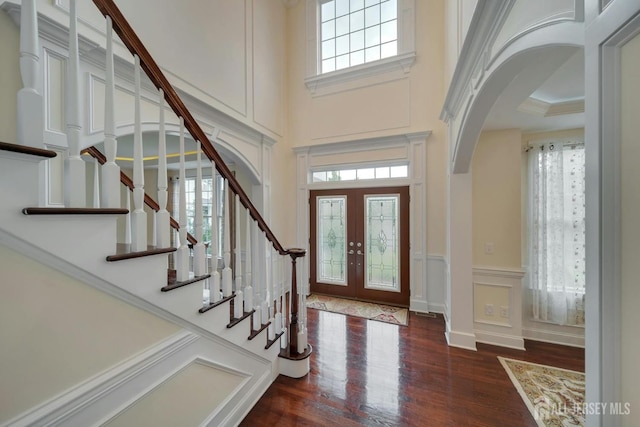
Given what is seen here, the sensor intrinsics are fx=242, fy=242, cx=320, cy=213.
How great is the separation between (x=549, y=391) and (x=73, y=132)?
141 inches

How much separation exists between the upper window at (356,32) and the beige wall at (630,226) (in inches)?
166

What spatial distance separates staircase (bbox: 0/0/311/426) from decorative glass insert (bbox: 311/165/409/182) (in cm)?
297

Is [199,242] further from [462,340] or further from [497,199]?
[497,199]

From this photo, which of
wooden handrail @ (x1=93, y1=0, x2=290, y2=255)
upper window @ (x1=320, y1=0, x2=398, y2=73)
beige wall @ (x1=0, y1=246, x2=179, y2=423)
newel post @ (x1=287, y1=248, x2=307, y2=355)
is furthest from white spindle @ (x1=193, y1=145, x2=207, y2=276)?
upper window @ (x1=320, y1=0, x2=398, y2=73)

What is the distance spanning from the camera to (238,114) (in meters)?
3.53

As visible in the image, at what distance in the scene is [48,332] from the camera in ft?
2.65

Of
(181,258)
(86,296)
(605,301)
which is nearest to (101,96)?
(181,258)

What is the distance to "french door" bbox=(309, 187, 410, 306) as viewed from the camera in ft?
12.9

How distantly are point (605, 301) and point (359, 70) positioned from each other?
4433 millimetres

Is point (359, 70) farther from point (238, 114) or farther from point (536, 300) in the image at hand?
point (536, 300)

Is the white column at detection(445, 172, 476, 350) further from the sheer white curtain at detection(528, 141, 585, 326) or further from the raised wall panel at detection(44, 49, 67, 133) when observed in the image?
the raised wall panel at detection(44, 49, 67, 133)

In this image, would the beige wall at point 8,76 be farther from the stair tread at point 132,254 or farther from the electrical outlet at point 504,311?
the electrical outlet at point 504,311

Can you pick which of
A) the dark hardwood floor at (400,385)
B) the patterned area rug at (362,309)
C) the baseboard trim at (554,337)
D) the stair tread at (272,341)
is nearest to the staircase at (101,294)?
the stair tread at (272,341)

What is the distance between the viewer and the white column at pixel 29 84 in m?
0.74
